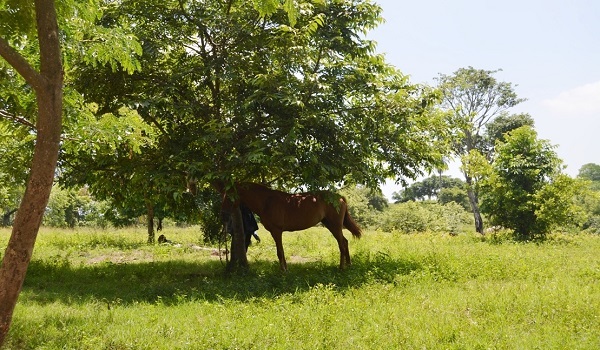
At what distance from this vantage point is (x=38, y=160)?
5.50m

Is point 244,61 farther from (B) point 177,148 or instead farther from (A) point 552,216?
(A) point 552,216

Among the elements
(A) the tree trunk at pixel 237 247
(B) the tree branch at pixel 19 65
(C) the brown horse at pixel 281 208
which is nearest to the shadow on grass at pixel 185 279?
(A) the tree trunk at pixel 237 247

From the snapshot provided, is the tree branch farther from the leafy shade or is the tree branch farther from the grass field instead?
the leafy shade

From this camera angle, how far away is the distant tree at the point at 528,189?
20.5m

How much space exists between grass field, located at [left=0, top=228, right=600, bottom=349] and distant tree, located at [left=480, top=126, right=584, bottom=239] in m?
6.06

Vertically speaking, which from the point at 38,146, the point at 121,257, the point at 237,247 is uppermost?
the point at 38,146

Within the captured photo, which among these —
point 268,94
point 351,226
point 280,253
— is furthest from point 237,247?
point 268,94

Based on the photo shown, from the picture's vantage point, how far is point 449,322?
7.27 meters

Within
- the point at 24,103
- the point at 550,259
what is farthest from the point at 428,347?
the point at 550,259

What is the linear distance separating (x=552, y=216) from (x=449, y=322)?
15999 mm

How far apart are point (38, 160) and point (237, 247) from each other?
325 inches

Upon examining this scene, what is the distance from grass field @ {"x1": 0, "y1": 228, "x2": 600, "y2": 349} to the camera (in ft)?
21.8

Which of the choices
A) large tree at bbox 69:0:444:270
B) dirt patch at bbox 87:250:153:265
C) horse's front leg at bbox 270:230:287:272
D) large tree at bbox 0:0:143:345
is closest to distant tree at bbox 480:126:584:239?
large tree at bbox 69:0:444:270

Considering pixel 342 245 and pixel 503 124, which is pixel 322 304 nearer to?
pixel 342 245
